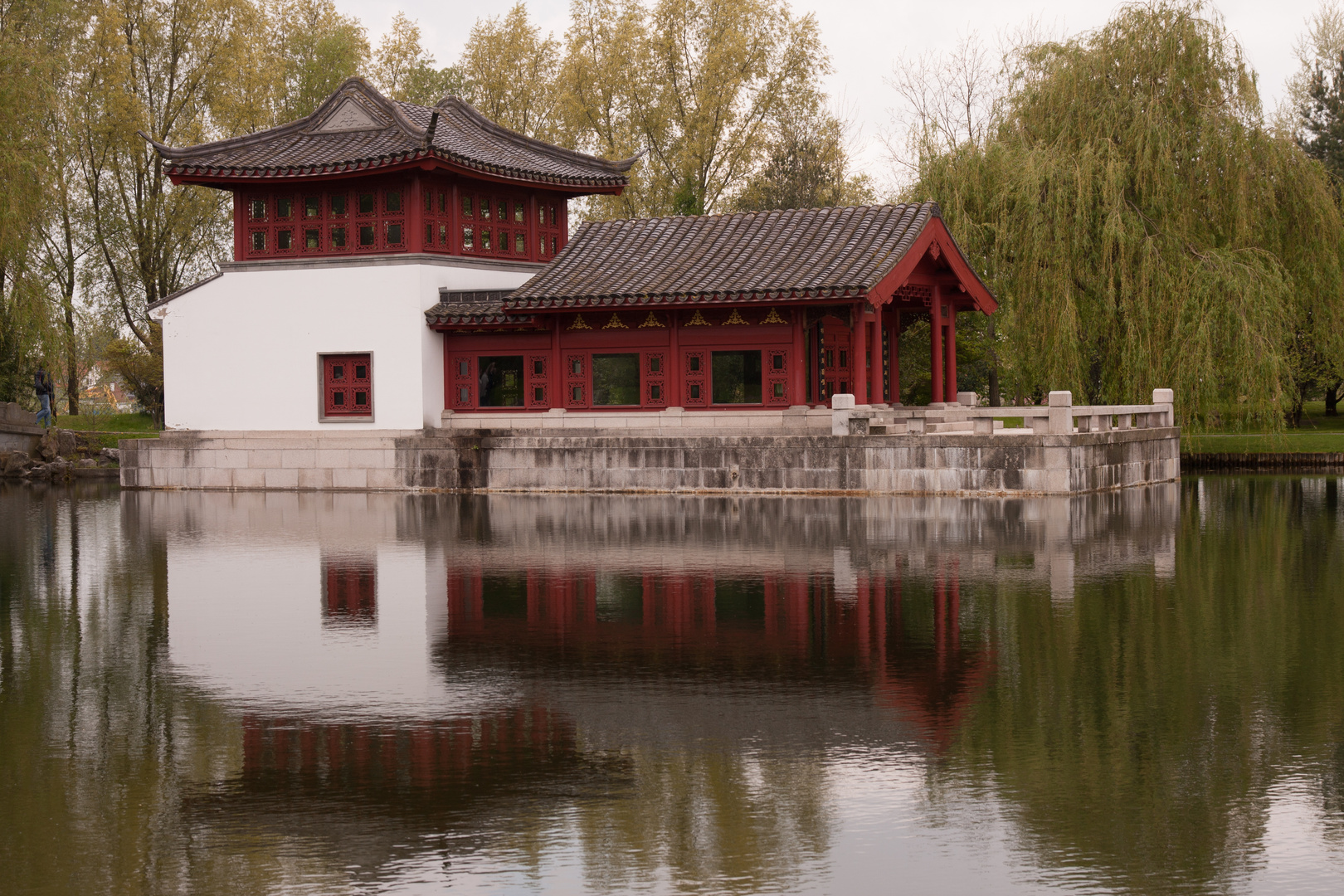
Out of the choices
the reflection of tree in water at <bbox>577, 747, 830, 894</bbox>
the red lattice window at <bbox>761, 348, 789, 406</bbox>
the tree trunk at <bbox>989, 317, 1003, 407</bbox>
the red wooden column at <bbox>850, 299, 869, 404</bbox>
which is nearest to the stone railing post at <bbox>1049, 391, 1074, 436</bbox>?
the red wooden column at <bbox>850, 299, 869, 404</bbox>

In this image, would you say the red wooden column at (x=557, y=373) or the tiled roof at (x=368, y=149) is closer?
the tiled roof at (x=368, y=149)

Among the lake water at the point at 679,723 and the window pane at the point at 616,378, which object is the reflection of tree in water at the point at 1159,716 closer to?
the lake water at the point at 679,723

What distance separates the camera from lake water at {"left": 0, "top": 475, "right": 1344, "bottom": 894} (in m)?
6.57

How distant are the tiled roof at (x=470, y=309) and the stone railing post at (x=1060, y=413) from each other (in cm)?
1192

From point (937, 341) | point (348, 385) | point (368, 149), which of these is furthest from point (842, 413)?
point (368, 149)

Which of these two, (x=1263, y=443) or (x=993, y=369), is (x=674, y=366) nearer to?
(x=993, y=369)

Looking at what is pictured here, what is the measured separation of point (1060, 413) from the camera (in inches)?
1065

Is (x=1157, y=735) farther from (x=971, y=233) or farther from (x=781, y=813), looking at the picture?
(x=971, y=233)

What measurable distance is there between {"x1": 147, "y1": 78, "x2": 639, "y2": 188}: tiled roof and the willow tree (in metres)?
10.3

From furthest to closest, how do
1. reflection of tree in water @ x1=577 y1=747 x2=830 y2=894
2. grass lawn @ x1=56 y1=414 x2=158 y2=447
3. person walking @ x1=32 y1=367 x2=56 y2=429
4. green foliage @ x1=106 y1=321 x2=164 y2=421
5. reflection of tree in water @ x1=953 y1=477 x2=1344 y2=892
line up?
green foliage @ x1=106 y1=321 x2=164 y2=421 < grass lawn @ x1=56 y1=414 x2=158 y2=447 < person walking @ x1=32 y1=367 x2=56 y2=429 < reflection of tree in water @ x1=953 y1=477 x2=1344 y2=892 < reflection of tree in water @ x1=577 y1=747 x2=830 y2=894

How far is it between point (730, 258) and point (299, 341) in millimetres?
10192

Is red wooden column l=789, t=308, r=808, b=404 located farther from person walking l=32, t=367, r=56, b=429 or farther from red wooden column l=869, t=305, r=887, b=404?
person walking l=32, t=367, r=56, b=429

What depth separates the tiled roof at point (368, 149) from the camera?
33.1 meters

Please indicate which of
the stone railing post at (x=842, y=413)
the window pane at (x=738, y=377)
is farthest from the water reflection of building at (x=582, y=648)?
the window pane at (x=738, y=377)
